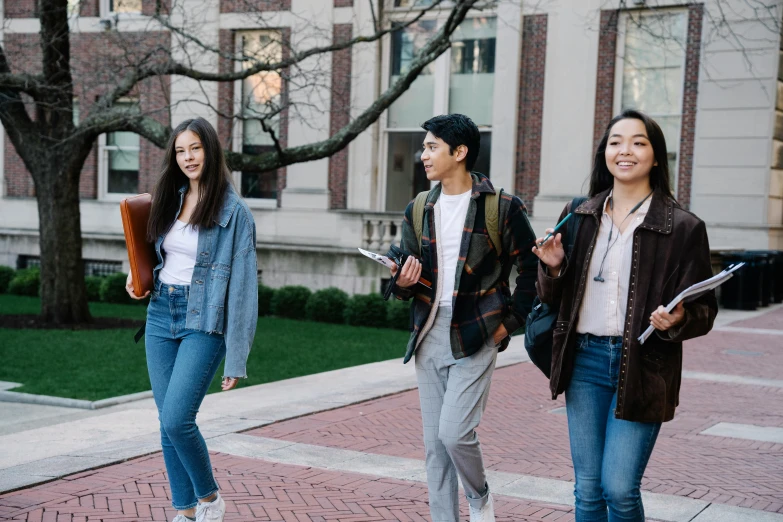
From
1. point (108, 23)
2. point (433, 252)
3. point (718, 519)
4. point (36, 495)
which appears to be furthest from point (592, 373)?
point (108, 23)

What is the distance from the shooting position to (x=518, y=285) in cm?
421

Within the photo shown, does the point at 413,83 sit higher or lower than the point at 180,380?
higher

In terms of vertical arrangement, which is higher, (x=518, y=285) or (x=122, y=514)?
(x=518, y=285)

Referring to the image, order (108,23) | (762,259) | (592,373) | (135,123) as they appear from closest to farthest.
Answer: (592,373) < (135,123) < (762,259) < (108,23)

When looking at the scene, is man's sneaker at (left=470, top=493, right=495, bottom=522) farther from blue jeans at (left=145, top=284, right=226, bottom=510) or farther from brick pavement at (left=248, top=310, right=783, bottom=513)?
brick pavement at (left=248, top=310, right=783, bottom=513)

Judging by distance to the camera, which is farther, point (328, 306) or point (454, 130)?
point (328, 306)

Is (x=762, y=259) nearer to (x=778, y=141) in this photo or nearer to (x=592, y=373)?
(x=778, y=141)

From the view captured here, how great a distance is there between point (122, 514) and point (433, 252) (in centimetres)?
232

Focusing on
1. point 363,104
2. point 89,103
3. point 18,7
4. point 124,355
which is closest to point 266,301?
point 363,104

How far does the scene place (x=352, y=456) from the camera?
6.46 metres

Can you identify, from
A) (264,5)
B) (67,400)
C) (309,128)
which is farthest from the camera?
(264,5)

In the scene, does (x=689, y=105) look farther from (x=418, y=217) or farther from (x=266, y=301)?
(x=418, y=217)

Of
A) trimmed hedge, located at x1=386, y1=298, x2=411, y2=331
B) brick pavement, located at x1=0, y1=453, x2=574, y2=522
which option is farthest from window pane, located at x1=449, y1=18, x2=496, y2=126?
brick pavement, located at x1=0, y1=453, x2=574, y2=522

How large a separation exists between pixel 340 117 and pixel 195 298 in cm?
1676
